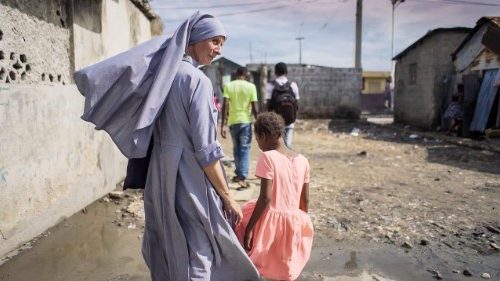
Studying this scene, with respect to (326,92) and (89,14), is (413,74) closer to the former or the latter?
(326,92)

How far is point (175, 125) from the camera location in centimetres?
193

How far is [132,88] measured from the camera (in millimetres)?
1831

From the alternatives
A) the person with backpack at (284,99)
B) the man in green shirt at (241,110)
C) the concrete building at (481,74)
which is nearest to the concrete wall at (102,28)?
the man in green shirt at (241,110)

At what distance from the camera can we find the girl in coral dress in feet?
7.49

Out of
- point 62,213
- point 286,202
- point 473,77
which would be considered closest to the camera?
point 286,202

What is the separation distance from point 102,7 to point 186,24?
396 centimetres

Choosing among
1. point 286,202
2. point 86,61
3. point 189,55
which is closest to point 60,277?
point 286,202

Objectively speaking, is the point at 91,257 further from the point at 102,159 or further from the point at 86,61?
the point at 86,61

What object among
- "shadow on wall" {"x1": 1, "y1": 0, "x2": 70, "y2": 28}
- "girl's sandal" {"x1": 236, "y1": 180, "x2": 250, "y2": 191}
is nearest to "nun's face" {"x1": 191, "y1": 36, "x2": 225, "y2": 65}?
"shadow on wall" {"x1": 1, "y1": 0, "x2": 70, "y2": 28}

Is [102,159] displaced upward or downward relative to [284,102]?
downward

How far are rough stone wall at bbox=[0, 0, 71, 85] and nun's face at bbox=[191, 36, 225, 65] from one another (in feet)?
6.88

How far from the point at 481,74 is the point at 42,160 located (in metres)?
11.8

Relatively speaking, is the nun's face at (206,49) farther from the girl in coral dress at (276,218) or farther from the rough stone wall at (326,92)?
the rough stone wall at (326,92)

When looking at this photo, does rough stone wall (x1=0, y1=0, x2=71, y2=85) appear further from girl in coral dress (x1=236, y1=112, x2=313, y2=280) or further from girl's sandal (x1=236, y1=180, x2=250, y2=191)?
girl's sandal (x1=236, y1=180, x2=250, y2=191)
